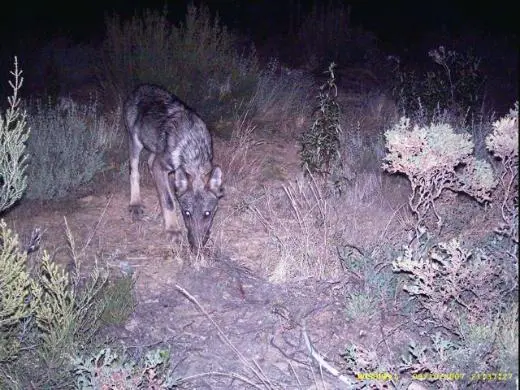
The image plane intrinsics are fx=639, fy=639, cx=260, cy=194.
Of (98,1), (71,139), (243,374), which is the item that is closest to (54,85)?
(71,139)

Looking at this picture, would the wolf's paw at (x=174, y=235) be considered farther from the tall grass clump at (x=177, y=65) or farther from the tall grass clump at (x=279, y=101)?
the tall grass clump at (x=279, y=101)

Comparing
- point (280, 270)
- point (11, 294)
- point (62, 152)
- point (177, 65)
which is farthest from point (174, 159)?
point (177, 65)

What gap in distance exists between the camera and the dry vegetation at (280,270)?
4.55m

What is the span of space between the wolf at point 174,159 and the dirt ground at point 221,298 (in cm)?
28

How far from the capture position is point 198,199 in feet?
23.6

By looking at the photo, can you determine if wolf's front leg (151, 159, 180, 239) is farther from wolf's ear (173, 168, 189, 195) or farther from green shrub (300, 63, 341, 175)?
green shrub (300, 63, 341, 175)

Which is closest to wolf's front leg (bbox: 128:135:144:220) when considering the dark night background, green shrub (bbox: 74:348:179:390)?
green shrub (bbox: 74:348:179:390)

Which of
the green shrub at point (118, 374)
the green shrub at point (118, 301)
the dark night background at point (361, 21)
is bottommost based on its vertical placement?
the dark night background at point (361, 21)

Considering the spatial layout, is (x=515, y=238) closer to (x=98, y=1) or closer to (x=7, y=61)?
(x=7, y=61)

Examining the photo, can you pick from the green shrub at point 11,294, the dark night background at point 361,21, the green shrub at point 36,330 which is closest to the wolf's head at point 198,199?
the green shrub at point 36,330

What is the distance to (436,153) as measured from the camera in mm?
5039

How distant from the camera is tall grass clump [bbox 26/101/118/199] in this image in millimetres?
8234

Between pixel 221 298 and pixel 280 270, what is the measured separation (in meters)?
0.66

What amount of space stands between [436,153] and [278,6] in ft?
65.9
